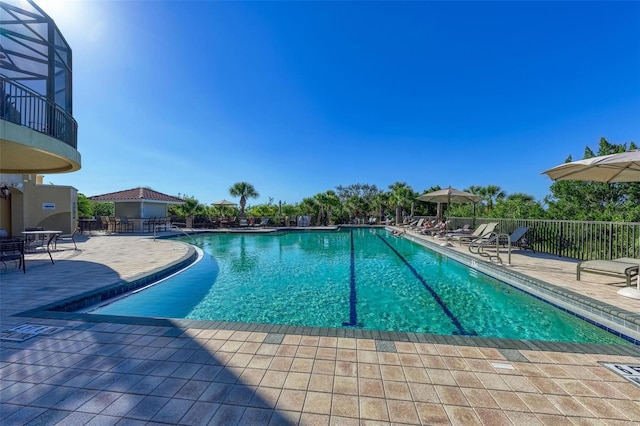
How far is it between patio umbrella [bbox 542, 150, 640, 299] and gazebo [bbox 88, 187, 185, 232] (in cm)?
1955

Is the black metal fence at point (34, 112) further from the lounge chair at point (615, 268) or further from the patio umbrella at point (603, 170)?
the lounge chair at point (615, 268)

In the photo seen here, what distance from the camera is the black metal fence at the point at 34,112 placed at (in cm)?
482

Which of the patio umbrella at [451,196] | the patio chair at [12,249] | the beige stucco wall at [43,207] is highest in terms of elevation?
the patio umbrella at [451,196]

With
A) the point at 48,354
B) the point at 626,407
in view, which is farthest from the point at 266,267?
the point at 626,407

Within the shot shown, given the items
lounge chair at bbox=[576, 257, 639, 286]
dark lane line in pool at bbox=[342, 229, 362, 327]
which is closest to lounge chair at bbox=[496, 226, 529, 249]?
lounge chair at bbox=[576, 257, 639, 286]

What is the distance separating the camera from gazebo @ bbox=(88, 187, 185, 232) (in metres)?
17.0

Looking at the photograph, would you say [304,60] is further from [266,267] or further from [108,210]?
[108,210]

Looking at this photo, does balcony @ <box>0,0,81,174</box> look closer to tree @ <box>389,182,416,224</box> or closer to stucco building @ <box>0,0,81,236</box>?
stucco building @ <box>0,0,81,236</box>

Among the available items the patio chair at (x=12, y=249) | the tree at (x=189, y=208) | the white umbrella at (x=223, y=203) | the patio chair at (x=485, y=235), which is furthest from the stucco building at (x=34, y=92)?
the tree at (x=189, y=208)

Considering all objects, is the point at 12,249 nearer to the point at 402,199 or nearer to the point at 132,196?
the point at 132,196

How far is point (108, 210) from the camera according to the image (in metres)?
32.3

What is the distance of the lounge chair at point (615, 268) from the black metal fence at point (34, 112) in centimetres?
1050

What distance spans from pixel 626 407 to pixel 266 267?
7122mm

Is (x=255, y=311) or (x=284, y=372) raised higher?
(x=284, y=372)
